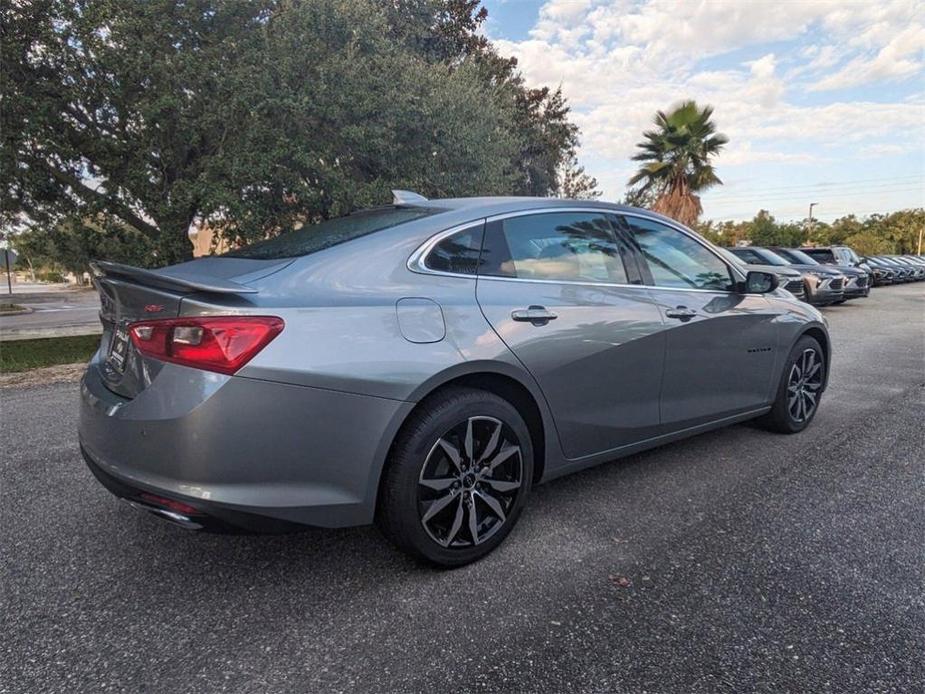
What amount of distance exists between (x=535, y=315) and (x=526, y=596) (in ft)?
3.84

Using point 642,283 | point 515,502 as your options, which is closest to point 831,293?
point 642,283

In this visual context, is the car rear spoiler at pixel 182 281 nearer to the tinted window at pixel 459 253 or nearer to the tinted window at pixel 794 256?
the tinted window at pixel 459 253

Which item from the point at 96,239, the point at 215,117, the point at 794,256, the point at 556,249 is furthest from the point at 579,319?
the point at 794,256

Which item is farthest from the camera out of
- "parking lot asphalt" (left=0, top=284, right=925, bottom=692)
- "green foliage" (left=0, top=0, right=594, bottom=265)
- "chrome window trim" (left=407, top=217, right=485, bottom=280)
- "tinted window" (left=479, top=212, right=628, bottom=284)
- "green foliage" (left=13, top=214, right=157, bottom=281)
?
"green foliage" (left=13, top=214, right=157, bottom=281)

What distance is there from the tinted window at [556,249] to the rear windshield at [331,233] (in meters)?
0.37

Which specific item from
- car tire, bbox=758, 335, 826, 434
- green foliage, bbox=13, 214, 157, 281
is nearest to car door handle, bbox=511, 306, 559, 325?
car tire, bbox=758, 335, 826, 434

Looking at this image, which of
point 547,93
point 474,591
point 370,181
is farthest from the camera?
point 547,93

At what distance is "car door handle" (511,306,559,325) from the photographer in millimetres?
2518

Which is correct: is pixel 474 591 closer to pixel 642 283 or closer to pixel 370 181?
pixel 642 283

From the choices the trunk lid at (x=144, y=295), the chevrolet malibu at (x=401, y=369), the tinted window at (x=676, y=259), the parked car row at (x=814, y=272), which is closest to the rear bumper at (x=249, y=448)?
the chevrolet malibu at (x=401, y=369)

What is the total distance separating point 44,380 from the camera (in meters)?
6.39

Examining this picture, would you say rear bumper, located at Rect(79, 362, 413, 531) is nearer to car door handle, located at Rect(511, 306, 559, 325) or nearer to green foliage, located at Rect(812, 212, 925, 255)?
car door handle, located at Rect(511, 306, 559, 325)

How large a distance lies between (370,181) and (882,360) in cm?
788

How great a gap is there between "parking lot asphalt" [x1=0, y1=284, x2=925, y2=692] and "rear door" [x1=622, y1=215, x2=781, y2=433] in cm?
48
